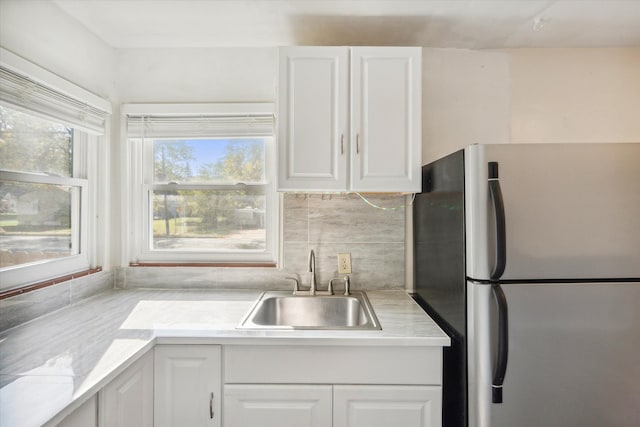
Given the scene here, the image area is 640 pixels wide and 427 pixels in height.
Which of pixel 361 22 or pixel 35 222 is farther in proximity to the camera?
pixel 361 22

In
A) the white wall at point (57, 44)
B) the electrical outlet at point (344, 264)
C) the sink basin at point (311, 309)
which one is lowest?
the sink basin at point (311, 309)

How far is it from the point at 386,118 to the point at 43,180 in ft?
5.58

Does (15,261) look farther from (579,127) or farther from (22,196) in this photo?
(579,127)

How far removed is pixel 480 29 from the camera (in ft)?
5.73

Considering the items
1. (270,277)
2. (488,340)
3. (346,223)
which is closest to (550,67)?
(346,223)

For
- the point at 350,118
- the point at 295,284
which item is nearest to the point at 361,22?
the point at 350,118

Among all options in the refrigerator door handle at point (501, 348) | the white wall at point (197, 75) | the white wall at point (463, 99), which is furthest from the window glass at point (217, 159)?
the refrigerator door handle at point (501, 348)

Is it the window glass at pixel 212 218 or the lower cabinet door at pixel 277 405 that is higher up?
the window glass at pixel 212 218

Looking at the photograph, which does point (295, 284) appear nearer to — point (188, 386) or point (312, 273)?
point (312, 273)

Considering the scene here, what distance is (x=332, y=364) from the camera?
133 cm

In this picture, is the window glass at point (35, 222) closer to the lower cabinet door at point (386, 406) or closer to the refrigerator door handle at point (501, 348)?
the lower cabinet door at point (386, 406)

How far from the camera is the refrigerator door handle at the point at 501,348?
1.16 metres

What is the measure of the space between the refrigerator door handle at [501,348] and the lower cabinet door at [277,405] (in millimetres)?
615

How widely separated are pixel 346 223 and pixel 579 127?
A: 59.2 inches
